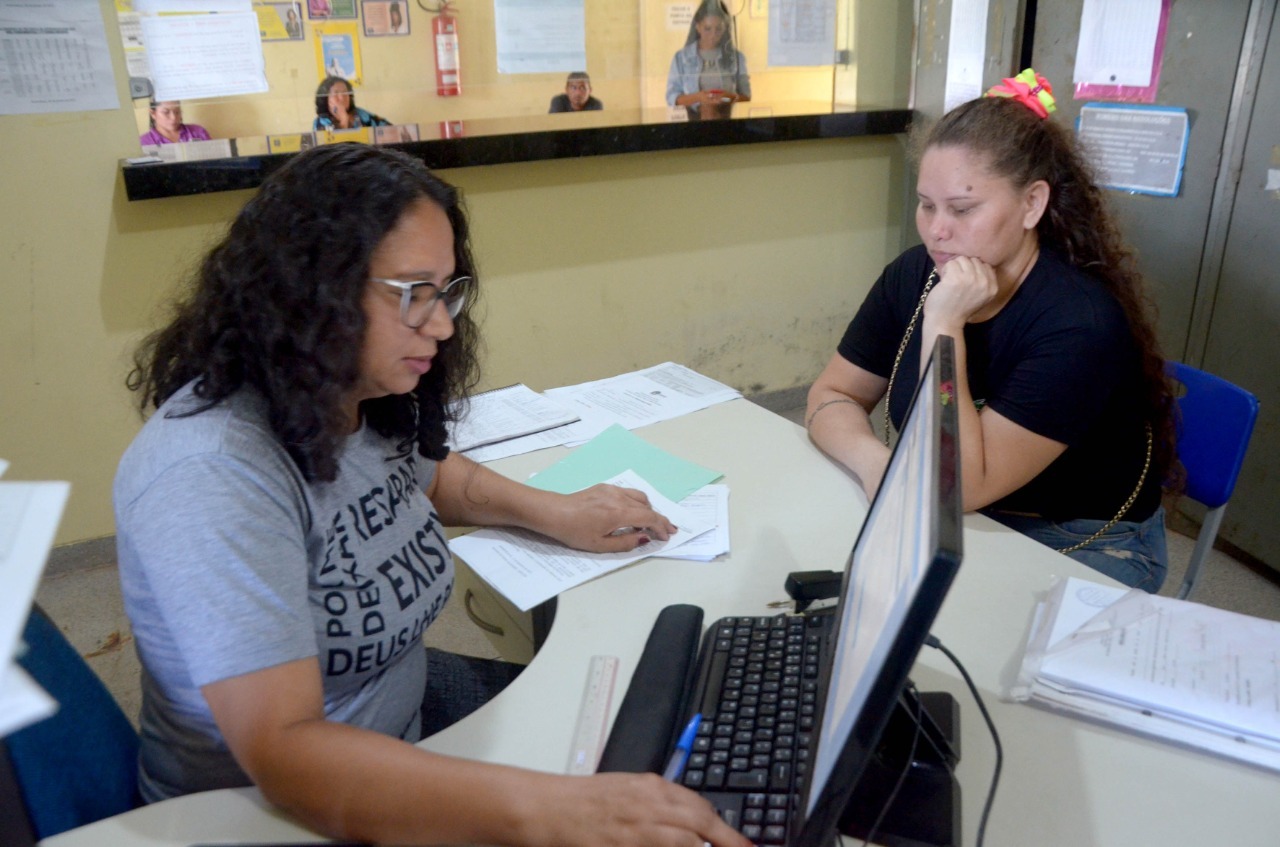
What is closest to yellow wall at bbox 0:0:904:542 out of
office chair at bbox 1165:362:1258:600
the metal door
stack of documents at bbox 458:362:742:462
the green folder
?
stack of documents at bbox 458:362:742:462

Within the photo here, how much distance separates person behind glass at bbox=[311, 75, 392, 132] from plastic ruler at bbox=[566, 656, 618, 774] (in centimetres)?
230

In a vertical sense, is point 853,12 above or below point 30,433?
above

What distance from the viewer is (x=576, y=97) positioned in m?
3.12

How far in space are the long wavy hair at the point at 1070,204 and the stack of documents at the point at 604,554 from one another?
650mm

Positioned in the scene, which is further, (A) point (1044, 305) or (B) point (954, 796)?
(A) point (1044, 305)

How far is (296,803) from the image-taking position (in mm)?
799

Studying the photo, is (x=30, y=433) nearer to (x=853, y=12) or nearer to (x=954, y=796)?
(x=954, y=796)

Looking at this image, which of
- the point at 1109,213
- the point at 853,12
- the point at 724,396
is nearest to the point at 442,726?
the point at 724,396

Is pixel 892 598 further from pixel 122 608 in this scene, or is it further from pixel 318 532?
pixel 122 608

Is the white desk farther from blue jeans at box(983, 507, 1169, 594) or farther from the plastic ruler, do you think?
blue jeans at box(983, 507, 1169, 594)

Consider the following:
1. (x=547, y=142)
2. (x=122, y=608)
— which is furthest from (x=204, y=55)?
(x=122, y=608)

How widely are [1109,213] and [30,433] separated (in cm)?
255

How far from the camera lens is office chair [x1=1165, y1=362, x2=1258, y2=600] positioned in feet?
4.84

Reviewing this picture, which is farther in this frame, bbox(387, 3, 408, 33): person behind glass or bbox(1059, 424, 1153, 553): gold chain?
bbox(387, 3, 408, 33): person behind glass
